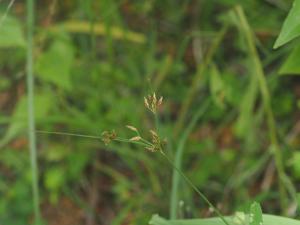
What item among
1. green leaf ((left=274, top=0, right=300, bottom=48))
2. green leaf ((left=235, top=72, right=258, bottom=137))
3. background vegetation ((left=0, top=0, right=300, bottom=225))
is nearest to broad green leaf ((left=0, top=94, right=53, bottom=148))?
background vegetation ((left=0, top=0, right=300, bottom=225))

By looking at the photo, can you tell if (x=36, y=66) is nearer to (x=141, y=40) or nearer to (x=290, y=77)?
(x=141, y=40)

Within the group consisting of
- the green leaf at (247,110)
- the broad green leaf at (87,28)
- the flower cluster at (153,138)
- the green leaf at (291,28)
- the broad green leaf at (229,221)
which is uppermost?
the broad green leaf at (87,28)

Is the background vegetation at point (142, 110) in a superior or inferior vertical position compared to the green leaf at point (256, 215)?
superior

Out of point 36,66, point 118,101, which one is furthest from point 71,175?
point 36,66

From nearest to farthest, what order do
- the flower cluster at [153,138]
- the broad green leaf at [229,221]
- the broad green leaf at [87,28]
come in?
the flower cluster at [153,138] < the broad green leaf at [229,221] < the broad green leaf at [87,28]

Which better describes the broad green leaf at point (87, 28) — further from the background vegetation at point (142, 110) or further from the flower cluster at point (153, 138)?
the flower cluster at point (153, 138)

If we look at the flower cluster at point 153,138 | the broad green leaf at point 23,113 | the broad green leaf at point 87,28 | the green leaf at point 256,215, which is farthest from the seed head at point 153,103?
the broad green leaf at point 87,28

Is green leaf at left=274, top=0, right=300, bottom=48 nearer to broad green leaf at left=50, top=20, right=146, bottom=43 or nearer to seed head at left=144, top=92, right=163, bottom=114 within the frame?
seed head at left=144, top=92, right=163, bottom=114

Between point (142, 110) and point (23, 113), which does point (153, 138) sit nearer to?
point (23, 113)
